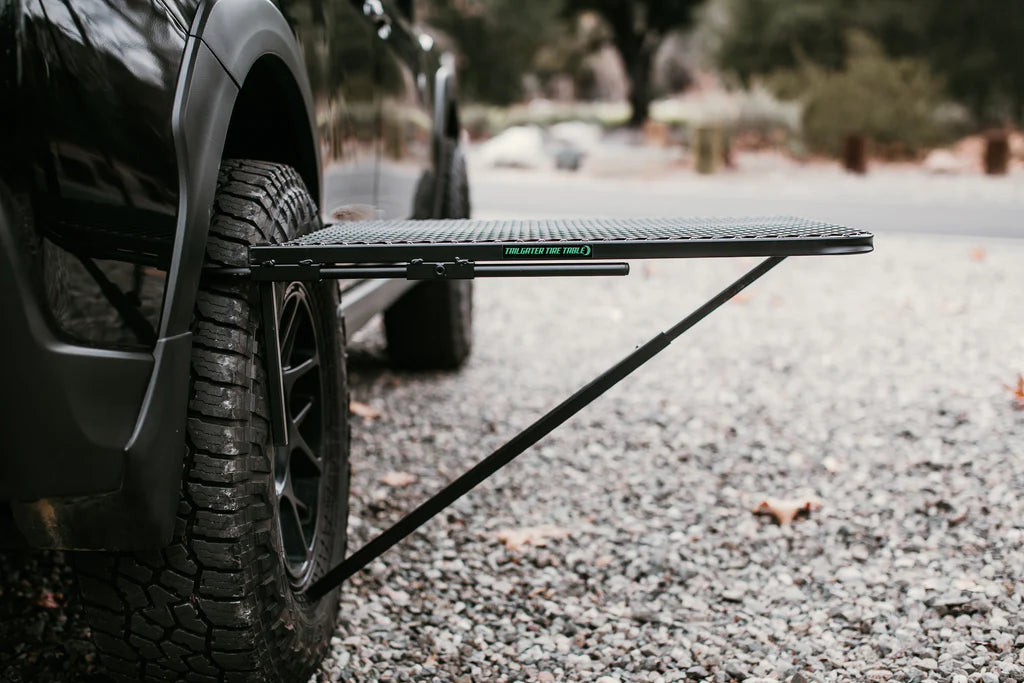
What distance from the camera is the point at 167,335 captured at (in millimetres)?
1574

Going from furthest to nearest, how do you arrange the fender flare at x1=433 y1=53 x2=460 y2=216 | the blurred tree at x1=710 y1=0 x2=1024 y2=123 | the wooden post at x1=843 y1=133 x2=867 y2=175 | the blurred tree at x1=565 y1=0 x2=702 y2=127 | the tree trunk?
1. the blurred tree at x1=565 y1=0 x2=702 y2=127
2. the tree trunk
3. the blurred tree at x1=710 y1=0 x2=1024 y2=123
4. the wooden post at x1=843 y1=133 x2=867 y2=175
5. the fender flare at x1=433 y1=53 x2=460 y2=216

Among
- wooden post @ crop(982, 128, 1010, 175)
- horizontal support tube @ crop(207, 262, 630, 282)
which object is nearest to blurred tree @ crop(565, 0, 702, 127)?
wooden post @ crop(982, 128, 1010, 175)

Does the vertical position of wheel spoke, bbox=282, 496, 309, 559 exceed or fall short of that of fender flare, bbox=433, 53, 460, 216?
it falls short

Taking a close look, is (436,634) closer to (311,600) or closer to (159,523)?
(311,600)

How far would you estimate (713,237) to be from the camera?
1.74 meters

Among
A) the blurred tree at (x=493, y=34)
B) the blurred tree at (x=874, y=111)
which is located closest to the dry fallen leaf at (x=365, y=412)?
the blurred tree at (x=874, y=111)

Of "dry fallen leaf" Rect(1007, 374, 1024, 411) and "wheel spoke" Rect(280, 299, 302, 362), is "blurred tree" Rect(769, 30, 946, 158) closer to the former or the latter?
"dry fallen leaf" Rect(1007, 374, 1024, 411)

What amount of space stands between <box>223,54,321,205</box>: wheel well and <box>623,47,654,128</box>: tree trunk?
27.9 m

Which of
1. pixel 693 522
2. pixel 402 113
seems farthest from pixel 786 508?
pixel 402 113

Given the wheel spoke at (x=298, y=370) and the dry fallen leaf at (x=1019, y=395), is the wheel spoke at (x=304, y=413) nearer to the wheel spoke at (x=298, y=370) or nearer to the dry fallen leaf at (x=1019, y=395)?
the wheel spoke at (x=298, y=370)

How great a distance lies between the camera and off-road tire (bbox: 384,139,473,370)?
4.32m

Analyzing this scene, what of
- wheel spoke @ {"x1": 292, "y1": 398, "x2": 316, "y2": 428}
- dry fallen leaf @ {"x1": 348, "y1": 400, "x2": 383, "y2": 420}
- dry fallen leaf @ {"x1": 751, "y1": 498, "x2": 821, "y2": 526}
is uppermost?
wheel spoke @ {"x1": 292, "y1": 398, "x2": 316, "y2": 428}

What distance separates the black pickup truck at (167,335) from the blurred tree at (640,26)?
2819 cm

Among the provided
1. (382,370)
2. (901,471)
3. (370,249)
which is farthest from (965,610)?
(382,370)
